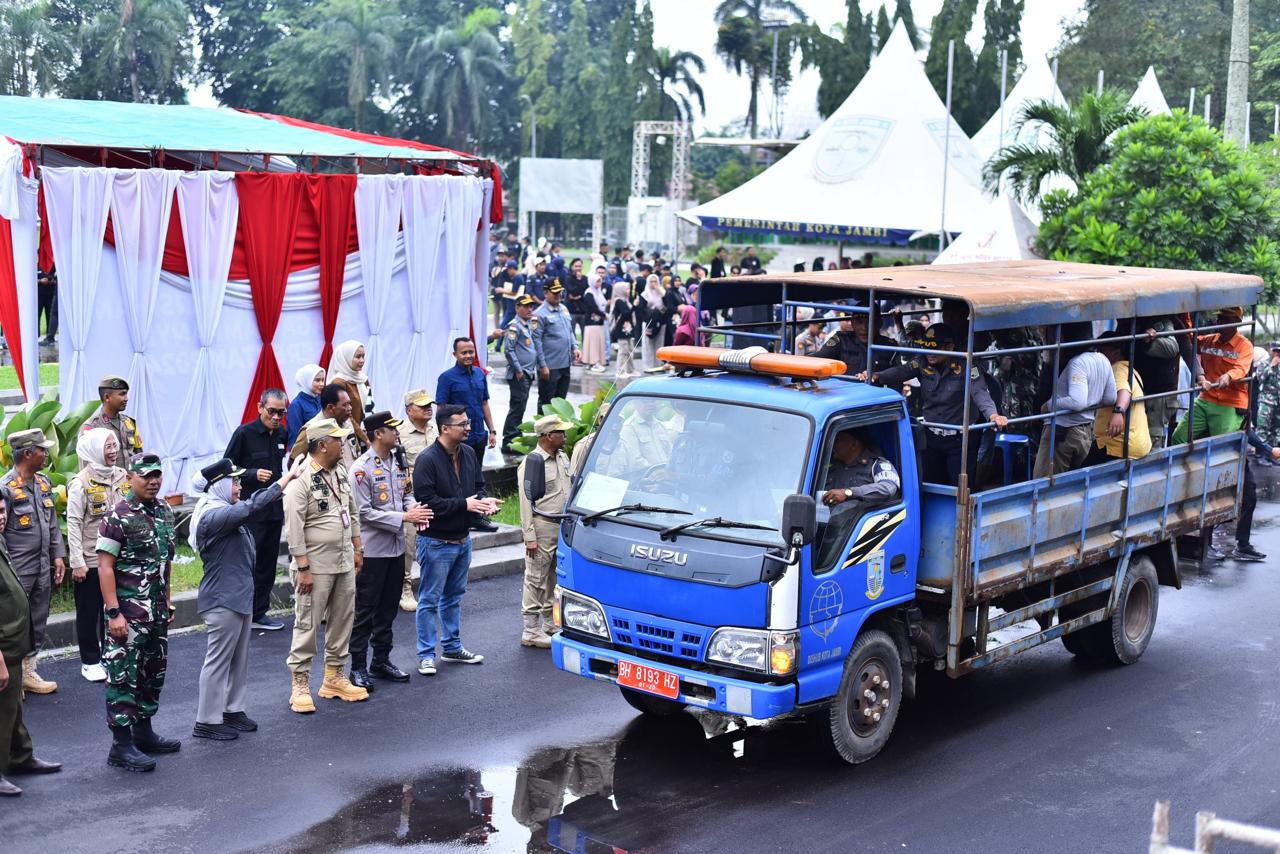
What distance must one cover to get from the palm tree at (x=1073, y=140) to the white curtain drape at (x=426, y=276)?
36.3 feet

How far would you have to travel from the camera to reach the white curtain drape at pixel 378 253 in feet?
48.7

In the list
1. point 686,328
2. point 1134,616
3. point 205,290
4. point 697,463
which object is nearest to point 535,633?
point 697,463

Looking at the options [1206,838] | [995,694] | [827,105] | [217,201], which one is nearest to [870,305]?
[995,694]

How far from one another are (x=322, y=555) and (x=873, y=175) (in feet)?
80.1

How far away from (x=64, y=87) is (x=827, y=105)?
3081 cm

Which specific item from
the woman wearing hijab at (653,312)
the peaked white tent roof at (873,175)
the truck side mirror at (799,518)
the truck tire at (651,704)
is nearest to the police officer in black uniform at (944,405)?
the truck side mirror at (799,518)

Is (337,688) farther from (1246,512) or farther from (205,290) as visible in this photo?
(1246,512)

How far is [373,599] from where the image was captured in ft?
29.2

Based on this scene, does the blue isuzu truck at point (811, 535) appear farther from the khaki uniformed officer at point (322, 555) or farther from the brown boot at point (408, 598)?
the brown boot at point (408, 598)

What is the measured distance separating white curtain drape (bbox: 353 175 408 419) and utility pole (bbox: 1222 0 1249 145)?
14.5 m

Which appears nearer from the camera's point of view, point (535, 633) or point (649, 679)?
point (649, 679)

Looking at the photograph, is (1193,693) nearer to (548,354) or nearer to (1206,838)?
(1206,838)

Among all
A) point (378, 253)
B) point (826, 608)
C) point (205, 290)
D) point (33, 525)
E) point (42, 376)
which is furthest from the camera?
point (42, 376)

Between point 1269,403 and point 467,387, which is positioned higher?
point 467,387
